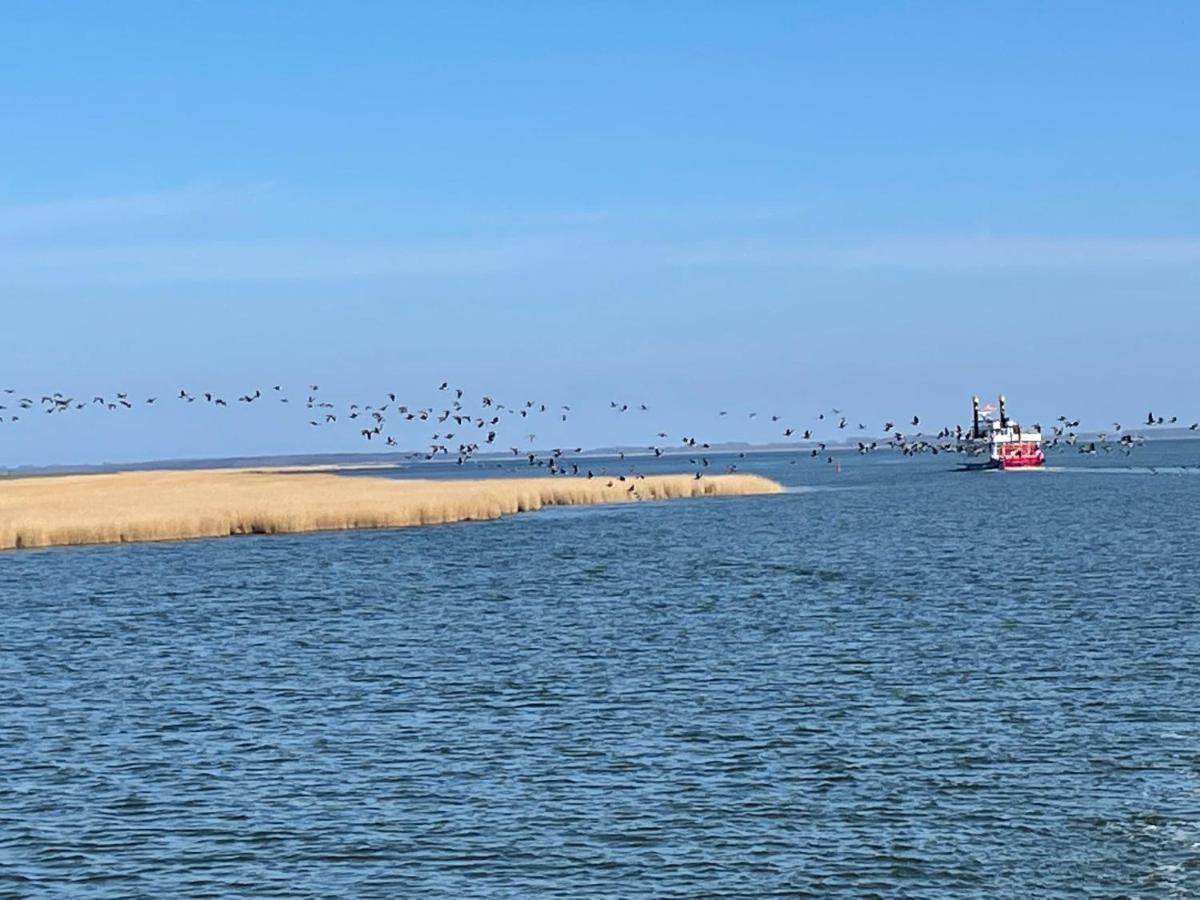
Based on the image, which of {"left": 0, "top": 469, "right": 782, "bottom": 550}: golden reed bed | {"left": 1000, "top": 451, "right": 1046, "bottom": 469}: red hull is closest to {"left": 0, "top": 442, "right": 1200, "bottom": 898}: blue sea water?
{"left": 0, "top": 469, "right": 782, "bottom": 550}: golden reed bed

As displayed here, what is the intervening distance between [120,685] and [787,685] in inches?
541

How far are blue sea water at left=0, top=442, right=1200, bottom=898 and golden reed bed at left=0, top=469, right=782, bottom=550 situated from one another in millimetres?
19252

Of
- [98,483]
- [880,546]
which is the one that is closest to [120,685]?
[880,546]

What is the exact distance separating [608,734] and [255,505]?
65519mm

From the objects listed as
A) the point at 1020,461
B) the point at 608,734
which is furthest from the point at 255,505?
the point at 1020,461

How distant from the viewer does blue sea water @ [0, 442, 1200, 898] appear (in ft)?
69.0

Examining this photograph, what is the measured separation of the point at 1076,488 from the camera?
13800cm

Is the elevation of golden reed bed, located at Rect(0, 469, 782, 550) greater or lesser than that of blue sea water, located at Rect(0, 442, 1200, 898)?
greater

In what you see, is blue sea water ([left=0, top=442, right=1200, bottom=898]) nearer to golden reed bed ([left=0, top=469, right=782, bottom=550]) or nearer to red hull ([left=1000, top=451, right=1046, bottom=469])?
golden reed bed ([left=0, top=469, right=782, bottom=550])

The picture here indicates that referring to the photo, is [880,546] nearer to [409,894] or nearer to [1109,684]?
[1109,684]

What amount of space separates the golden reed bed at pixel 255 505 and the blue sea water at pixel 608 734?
19252mm

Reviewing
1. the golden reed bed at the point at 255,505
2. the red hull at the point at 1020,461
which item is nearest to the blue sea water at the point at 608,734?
the golden reed bed at the point at 255,505

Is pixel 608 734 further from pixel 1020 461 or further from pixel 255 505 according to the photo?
pixel 1020 461

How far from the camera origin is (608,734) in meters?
28.9
